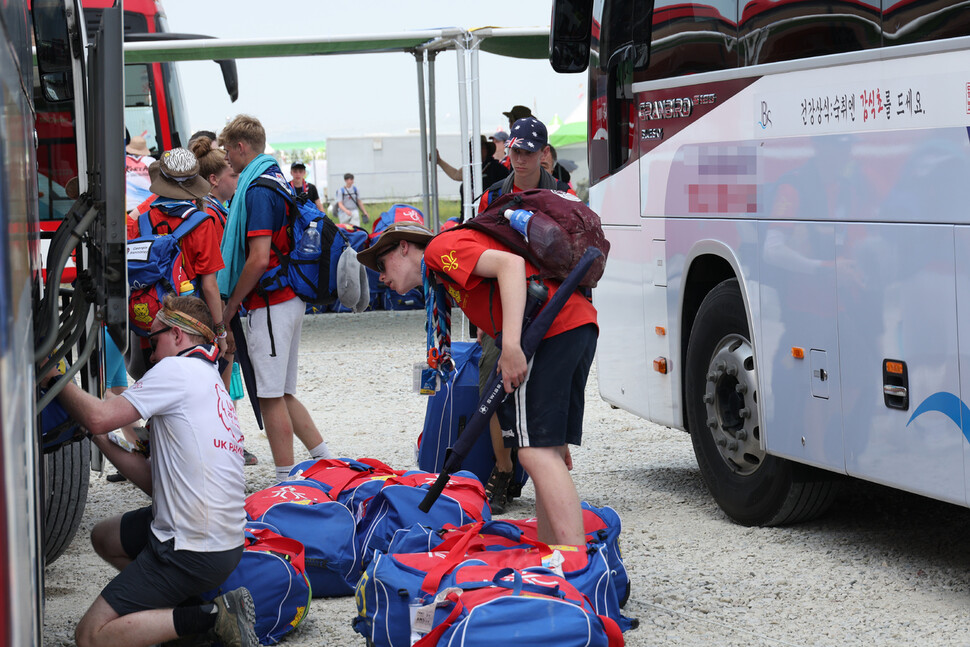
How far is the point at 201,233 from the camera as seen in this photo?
5980mm

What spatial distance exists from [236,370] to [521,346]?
12.3 feet

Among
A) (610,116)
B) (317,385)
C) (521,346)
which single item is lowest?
(317,385)

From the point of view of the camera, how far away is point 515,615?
3541 mm

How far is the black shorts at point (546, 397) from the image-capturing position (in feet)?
14.0

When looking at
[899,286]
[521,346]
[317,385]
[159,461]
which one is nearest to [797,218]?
[899,286]

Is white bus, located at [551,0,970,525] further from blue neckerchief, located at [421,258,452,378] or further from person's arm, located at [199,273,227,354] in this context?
person's arm, located at [199,273,227,354]

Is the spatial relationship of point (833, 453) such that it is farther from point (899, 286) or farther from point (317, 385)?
point (317, 385)

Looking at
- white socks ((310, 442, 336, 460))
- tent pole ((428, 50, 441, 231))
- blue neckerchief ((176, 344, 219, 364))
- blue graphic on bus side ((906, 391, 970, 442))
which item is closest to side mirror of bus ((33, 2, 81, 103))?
blue neckerchief ((176, 344, 219, 364))

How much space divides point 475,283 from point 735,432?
202 cm

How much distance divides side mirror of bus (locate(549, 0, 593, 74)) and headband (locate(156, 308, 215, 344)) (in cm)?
353

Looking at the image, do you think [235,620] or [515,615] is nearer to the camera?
[515,615]

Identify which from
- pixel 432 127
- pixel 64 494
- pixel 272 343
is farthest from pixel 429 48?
pixel 64 494

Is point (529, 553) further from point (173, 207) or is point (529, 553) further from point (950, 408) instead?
point (173, 207)

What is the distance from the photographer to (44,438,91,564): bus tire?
5000mm
